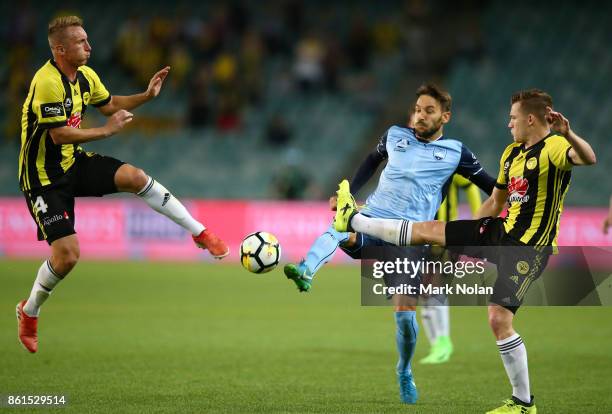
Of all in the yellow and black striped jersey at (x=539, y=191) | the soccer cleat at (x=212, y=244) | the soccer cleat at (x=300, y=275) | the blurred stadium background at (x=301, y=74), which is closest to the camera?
the yellow and black striped jersey at (x=539, y=191)

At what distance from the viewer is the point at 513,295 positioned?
688 cm

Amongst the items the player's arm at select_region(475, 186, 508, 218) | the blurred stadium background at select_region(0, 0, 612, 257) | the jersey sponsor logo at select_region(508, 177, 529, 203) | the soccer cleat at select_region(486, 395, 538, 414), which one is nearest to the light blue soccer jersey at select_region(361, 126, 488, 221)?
the player's arm at select_region(475, 186, 508, 218)

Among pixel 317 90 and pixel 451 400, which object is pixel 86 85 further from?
pixel 317 90

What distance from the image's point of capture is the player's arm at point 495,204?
732cm

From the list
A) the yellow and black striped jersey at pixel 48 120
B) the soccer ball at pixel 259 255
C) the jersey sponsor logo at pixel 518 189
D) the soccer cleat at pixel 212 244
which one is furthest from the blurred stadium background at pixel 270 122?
the jersey sponsor logo at pixel 518 189

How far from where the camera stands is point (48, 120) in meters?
7.44

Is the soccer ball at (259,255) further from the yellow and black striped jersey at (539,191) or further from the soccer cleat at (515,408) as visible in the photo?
the soccer cleat at (515,408)

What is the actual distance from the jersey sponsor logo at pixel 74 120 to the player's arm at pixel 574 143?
3.55 metres

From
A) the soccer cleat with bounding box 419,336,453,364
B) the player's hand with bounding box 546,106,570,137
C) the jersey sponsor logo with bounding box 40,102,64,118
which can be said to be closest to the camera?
the player's hand with bounding box 546,106,570,137

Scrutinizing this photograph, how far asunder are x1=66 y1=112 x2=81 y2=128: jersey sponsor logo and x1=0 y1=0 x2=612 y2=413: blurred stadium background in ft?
15.5

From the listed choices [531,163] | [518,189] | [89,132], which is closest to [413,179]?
[518,189]

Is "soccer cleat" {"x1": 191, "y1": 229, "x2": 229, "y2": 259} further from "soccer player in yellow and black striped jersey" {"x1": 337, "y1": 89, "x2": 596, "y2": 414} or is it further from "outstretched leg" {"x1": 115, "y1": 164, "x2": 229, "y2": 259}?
"soccer player in yellow and black striped jersey" {"x1": 337, "y1": 89, "x2": 596, "y2": 414}

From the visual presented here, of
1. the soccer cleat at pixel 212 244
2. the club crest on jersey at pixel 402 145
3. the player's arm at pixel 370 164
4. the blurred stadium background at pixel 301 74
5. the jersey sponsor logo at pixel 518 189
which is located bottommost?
the soccer cleat at pixel 212 244

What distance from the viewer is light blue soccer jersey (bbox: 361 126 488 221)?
785 cm
